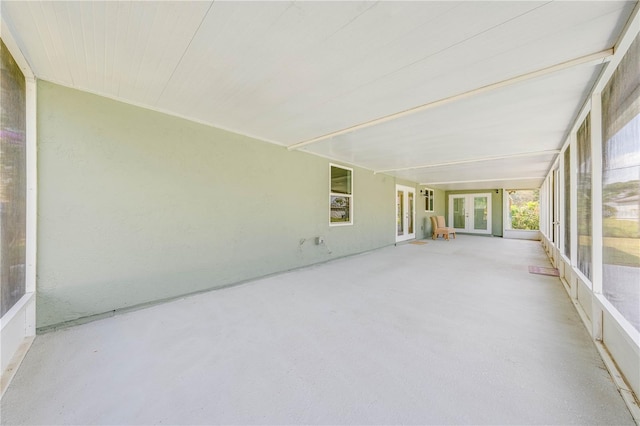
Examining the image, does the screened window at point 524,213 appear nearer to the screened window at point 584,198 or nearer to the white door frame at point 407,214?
the white door frame at point 407,214

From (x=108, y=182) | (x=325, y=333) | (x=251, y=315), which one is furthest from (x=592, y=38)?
(x=108, y=182)

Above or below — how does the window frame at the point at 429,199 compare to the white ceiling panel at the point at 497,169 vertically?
below

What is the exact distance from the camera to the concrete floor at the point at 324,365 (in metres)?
1.35

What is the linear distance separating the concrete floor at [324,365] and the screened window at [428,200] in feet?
24.3

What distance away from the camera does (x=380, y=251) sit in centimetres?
659

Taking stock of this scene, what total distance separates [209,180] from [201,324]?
1871 millimetres

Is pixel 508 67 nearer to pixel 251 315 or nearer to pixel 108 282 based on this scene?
pixel 251 315

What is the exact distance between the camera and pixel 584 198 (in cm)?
267

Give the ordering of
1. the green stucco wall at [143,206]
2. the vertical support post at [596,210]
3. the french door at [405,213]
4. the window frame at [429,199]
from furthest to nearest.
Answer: the window frame at [429,199] < the french door at [405,213] < the green stucco wall at [143,206] < the vertical support post at [596,210]

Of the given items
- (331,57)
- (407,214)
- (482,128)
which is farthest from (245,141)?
A: (407,214)

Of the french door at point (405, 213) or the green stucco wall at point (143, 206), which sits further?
the french door at point (405, 213)

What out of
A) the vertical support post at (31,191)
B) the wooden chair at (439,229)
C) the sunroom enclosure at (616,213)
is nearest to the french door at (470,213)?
the wooden chair at (439,229)

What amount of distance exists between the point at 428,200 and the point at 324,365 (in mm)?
10135

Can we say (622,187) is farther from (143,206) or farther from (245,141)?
(143,206)
